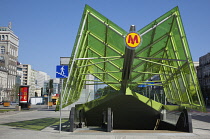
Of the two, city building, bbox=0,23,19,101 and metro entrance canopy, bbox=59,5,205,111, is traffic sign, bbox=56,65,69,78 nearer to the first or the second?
metro entrance canopy, bbox=59,5,205,111

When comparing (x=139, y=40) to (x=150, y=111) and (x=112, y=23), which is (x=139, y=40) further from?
(x=150, y=111)

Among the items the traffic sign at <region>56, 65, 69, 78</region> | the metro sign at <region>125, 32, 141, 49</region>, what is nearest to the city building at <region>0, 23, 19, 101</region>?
the traffic sign at <region>56, 65, 69, 78</region>

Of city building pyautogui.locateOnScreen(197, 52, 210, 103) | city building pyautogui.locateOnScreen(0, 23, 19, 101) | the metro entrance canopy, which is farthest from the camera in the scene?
city building pyautogui.locateOnScreen(0, 23, 19, 101)

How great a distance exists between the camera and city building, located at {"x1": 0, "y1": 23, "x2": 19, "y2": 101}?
13288cm

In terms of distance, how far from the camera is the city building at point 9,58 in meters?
133

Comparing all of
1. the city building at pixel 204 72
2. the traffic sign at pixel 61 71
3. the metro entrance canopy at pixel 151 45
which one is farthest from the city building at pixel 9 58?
the traffic sign at pixel 61 71

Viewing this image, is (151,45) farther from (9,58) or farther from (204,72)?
(9,58)

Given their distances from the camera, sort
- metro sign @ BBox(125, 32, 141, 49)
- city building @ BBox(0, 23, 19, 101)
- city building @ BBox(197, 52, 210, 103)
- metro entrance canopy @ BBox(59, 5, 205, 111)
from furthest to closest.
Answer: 1. city building @ BBox(0, 23, 19, 101)
2. city building @ BBox(197, 52, 210, 103)
3. metro entrance canopy @ BBox(59, 5, 205, 111)
4. metro sign @ BBox(125, 32, 141, 49)

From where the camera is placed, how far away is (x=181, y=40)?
1909cm

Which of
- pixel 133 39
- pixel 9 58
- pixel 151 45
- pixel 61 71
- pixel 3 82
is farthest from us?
pixel 9 58

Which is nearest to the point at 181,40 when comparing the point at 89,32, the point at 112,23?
the point at 112,23

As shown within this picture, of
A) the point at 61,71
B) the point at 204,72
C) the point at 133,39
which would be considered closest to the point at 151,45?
the point at 61,71

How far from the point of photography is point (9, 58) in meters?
140

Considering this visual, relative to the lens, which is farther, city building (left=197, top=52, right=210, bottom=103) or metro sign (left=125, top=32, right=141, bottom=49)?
city building (left=197, top=52, right=210, bottom=103)
